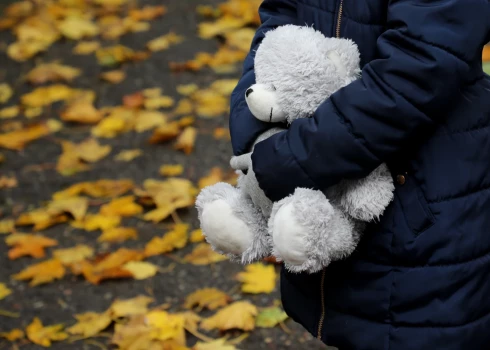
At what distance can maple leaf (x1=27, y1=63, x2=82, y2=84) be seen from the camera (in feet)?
16.5

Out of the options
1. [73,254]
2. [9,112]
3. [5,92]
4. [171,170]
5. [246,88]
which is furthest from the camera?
[5,92]

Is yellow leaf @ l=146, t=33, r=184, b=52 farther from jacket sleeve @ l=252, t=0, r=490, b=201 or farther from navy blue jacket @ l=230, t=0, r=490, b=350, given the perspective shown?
jacket sleeve @ l=252, t=0, r=490, b=201

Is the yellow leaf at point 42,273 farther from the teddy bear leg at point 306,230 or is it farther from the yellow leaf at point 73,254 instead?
the teddy bear leg at point 306,230

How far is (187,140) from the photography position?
416cm

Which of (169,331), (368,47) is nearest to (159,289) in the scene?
(169,331)

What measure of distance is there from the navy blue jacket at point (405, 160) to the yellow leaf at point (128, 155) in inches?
88.3

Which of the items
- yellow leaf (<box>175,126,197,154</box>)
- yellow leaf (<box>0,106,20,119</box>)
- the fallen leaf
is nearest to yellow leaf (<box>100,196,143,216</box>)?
yellow leaf (<box>175,126,197,154</box>)

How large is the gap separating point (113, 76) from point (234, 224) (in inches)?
133

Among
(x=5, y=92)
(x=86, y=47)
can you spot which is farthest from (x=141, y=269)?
(x=86, y=47)

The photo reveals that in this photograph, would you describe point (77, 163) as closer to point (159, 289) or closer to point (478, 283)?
point (159, 289)

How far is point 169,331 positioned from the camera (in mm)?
2904

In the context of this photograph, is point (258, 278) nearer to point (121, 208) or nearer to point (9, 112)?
point (121, 208)

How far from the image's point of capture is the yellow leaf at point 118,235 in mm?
3533

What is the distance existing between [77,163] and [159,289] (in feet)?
4.05
